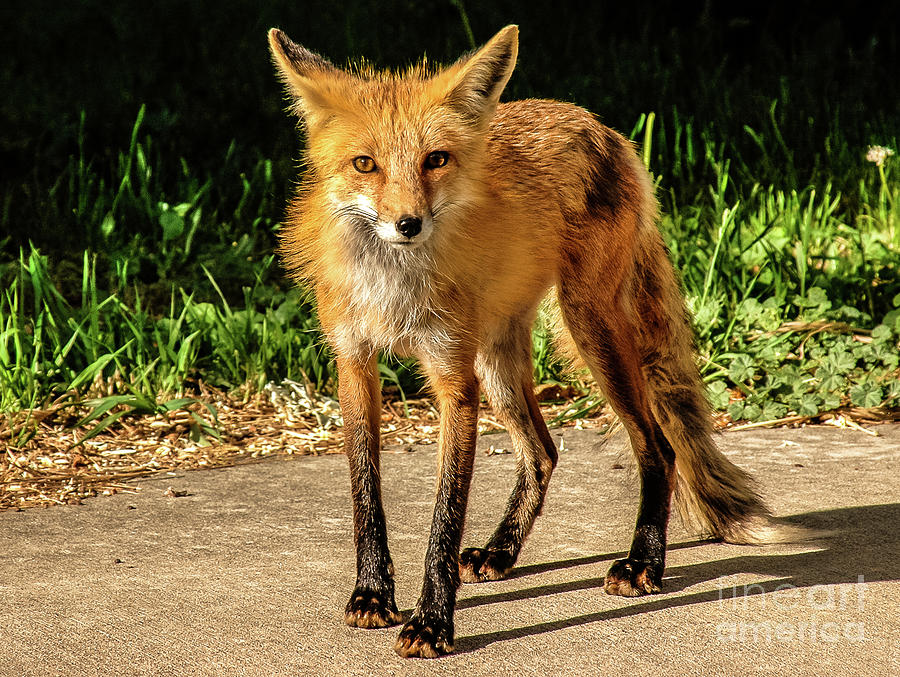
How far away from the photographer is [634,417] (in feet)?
12.5

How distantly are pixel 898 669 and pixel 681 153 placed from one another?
5.49 m

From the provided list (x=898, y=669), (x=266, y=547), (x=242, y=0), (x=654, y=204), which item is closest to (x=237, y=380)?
(x=266, y=547)

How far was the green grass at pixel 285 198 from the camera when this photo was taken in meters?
5.47

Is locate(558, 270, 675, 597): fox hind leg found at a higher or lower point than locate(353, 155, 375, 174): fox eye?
lower

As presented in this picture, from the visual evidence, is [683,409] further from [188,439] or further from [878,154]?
[878,154]

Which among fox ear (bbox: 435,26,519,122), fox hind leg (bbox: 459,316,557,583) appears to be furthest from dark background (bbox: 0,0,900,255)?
fox ear (bbox: 435,26,519,122)

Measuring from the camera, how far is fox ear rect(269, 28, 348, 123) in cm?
335

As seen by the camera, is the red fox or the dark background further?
the dark background

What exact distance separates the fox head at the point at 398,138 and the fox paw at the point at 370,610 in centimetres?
102

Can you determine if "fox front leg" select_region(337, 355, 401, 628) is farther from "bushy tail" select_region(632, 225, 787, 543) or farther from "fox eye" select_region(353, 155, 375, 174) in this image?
"bushy tail" select_region(632, 225, 787, 543)

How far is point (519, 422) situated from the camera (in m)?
4.09

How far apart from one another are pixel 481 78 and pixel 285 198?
4.11 metres
